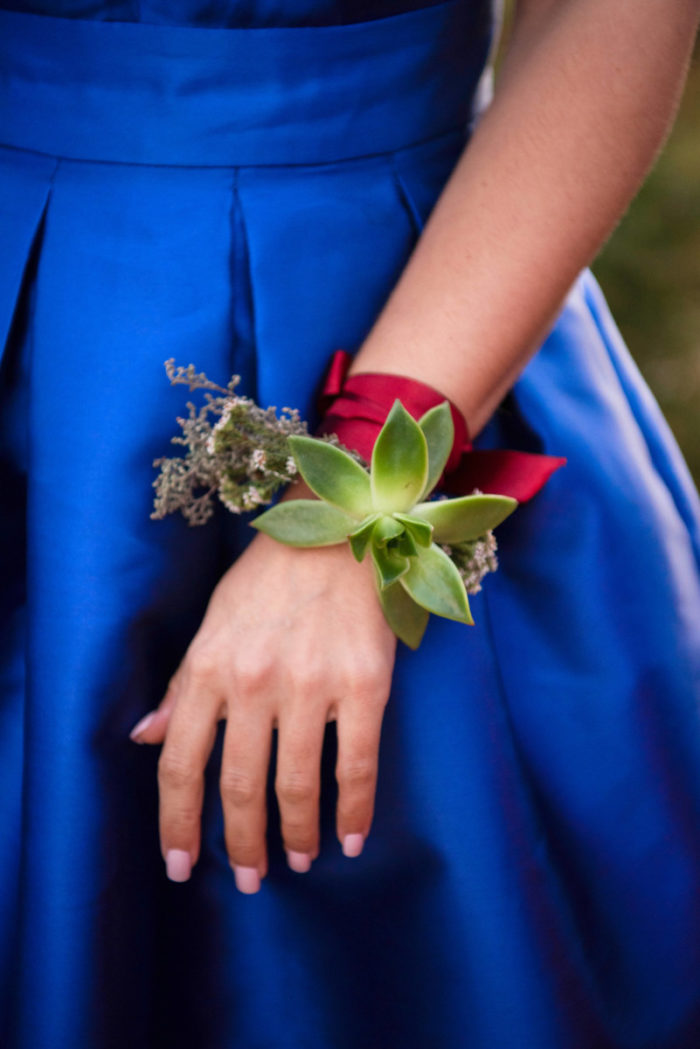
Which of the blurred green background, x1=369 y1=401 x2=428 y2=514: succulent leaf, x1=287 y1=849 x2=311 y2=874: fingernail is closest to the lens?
x1=369 y1=401 x2=428 y2=514: succulent leaf

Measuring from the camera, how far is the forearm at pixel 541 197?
744 mm

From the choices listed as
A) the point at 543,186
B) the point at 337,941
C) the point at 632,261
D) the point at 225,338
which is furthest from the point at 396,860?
the point at 632,261

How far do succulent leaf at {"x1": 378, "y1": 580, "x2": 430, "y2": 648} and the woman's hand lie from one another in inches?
0.7

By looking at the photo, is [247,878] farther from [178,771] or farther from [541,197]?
[541,197]

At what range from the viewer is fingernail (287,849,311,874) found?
2.37 ft

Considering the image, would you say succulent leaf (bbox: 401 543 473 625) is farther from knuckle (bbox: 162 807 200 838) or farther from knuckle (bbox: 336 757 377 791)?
knuckle (bbox: 162 807 200 838)

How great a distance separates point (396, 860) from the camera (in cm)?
79

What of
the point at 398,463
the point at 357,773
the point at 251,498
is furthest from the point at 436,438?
the point at 357,773

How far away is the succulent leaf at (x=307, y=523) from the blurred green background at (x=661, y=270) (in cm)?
256

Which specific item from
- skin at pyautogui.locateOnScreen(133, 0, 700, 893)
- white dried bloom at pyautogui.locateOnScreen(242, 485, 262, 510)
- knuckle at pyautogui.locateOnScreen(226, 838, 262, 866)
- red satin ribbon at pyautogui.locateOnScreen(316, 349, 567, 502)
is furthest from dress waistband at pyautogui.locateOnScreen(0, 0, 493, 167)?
knuckle at pyautogui.locateOnScreen(226, 838, 262, 866)

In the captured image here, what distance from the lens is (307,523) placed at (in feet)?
2.21

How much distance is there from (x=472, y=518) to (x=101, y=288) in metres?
0.38

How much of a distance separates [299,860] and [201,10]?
2.37 ft

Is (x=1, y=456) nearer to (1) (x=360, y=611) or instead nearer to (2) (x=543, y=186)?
(1) (x=360, y=611)
